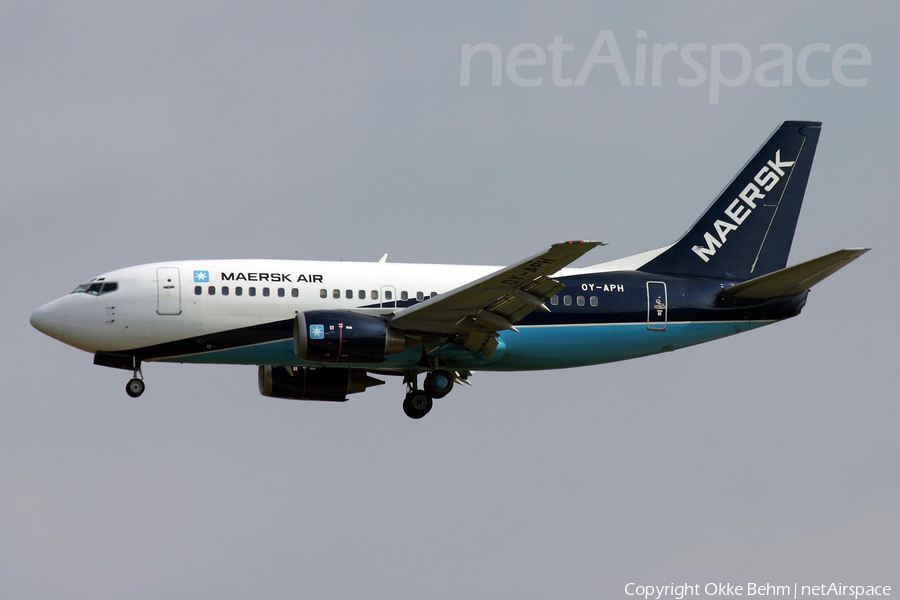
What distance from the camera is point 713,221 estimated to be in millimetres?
39438

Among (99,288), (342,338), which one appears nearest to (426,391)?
(342,338)

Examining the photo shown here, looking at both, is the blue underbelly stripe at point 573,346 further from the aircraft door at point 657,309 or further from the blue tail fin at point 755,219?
the blue tail fin at point 755,219

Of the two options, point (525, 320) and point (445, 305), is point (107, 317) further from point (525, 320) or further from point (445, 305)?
point (525, 320)

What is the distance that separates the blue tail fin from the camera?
127ft

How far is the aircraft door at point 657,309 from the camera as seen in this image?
36594 mm

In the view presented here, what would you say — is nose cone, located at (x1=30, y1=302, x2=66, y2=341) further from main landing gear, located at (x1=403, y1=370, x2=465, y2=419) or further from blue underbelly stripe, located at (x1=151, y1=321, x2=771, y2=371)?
main landing gear, located at (x1=403, y1=370, x2=465, y2=419)

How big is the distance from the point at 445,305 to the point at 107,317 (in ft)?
32.9

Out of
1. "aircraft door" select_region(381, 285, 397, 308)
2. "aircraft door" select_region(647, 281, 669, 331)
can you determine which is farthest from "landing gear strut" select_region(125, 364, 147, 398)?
"aircraft door" select_region(647, 281, 669, 331)

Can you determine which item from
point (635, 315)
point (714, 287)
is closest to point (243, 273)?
point (635, 315)

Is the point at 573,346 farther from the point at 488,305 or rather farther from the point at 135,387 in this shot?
the point at 135,387

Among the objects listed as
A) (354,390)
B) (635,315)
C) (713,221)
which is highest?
(713,221)

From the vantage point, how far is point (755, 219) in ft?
130

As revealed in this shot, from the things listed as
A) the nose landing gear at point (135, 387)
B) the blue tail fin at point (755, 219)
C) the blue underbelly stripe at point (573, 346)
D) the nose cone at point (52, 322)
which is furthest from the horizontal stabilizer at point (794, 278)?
the nose cone at point (52, 322)

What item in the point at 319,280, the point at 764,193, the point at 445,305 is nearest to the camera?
the point at 445,305
